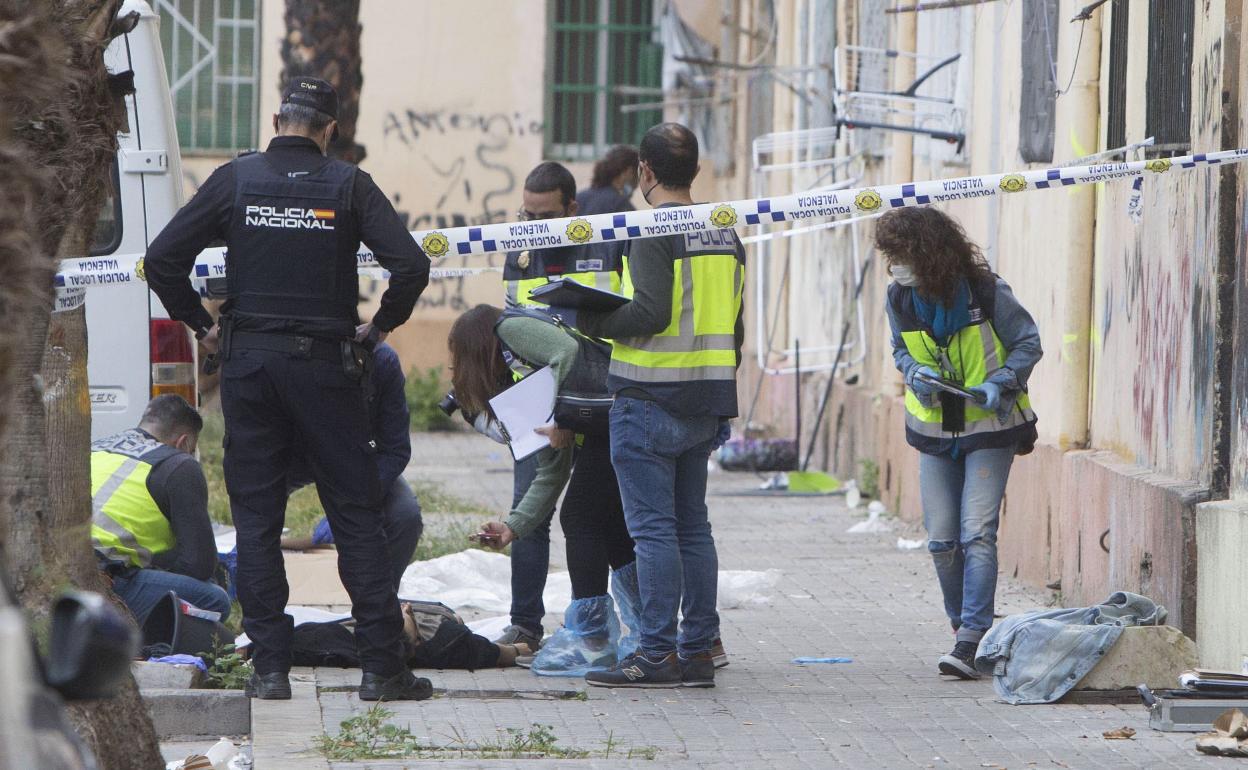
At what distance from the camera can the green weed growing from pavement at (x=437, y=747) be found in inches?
219

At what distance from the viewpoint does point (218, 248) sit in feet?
24.6

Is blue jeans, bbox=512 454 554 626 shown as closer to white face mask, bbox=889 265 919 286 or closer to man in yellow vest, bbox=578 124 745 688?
man in yellow vest, bbox=578 124 745 688

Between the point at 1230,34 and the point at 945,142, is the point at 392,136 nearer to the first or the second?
the point at 945,142

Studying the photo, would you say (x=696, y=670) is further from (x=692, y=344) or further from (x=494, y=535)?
(x=692, y=344)

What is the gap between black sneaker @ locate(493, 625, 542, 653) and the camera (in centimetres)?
738

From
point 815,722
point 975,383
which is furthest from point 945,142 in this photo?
point 815,722

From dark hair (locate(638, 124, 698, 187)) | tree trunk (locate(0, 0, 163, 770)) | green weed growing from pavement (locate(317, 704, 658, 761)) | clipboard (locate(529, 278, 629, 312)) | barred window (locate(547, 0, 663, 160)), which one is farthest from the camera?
barred window (locate(547, 0, 663, 160))

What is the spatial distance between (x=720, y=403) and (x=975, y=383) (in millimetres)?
1070

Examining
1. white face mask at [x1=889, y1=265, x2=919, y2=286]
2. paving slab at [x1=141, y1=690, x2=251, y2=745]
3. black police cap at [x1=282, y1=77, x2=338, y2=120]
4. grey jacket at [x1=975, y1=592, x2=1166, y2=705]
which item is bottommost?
paving slab at [x1=141, y1=690, x2=251, y2=745]

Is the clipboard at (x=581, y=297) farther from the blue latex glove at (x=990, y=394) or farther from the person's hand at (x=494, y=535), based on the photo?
the blue latex glove at (x=990, y=394)

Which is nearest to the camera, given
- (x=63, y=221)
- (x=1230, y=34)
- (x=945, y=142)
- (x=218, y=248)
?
(x=63, y=221)

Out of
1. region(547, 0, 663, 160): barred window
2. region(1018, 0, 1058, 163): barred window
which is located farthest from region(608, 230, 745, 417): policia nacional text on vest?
region(547, 0, 663, 160): barred window

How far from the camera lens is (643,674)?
6695mm

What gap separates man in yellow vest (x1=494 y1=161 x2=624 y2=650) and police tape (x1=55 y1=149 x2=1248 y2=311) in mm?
195
